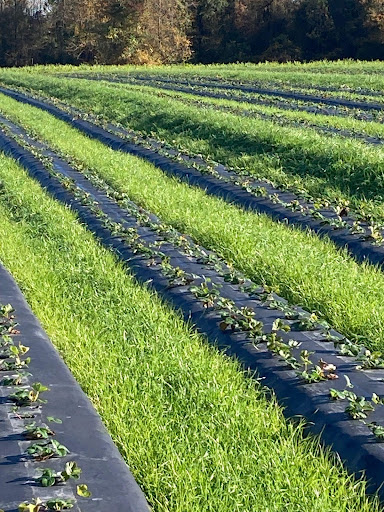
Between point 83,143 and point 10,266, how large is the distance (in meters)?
6.84

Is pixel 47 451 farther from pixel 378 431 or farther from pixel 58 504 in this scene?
pixel 378 431

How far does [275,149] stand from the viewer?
10906 mm

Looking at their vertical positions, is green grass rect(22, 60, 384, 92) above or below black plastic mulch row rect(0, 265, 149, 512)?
above

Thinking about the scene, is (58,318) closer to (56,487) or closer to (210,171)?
(56,487)

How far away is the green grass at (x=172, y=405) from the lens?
2.94m

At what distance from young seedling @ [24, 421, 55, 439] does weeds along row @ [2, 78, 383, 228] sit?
15.5 ft

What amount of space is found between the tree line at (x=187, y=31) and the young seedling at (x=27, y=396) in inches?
1597

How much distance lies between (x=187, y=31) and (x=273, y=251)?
44.9m

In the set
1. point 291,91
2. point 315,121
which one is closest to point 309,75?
point 291,91

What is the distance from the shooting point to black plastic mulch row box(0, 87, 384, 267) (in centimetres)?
646

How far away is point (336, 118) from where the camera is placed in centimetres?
1432

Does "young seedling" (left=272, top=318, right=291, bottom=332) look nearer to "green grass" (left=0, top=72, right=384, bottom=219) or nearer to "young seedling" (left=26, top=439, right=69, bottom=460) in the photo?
"young seedling" (left=26, top=439, right=69, bottom=460)

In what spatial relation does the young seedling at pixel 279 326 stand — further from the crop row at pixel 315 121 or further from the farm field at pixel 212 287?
the crop row at pixel 315 121

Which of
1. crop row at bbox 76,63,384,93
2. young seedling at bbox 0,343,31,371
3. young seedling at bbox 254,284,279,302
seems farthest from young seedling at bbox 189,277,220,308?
crop row at bbox 76,63,384,93
